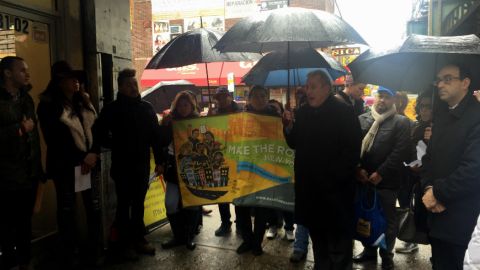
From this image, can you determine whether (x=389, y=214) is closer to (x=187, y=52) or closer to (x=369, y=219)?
(x=369, y=219)

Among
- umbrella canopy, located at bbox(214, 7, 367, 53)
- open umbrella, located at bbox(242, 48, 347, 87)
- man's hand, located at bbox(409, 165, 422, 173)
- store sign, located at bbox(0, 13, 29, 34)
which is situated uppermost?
store sign, located at bbox(0, 13, 29, 34)

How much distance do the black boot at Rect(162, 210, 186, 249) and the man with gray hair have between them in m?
1.87

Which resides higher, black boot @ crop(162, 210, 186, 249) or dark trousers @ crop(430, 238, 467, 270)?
dark trousers @ crop(430, 238, 467, 270)

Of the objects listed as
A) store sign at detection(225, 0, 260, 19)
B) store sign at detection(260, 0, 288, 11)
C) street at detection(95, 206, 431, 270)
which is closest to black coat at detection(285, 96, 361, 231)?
street at detection(95, 206, 431, 270)

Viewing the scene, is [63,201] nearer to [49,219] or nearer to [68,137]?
[68,137]

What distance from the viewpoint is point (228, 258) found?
462cm

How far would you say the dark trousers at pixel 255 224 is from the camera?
15.1 ft

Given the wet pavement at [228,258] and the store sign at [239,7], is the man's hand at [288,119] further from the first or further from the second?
the store sign at [239,7]

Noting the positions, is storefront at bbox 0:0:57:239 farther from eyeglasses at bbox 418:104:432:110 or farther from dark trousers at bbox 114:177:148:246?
eyeglasses at bbox 418:104:432:110

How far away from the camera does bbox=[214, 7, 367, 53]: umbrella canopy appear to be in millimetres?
3557

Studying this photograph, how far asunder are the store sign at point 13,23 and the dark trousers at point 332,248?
12.6 feet

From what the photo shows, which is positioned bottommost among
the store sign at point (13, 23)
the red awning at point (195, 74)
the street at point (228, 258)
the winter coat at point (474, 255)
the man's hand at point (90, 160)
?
the street at point (228, 258)

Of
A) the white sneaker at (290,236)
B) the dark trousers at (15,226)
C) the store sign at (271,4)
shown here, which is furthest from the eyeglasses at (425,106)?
the store sign at (271,4)

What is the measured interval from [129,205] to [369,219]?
2.67m
